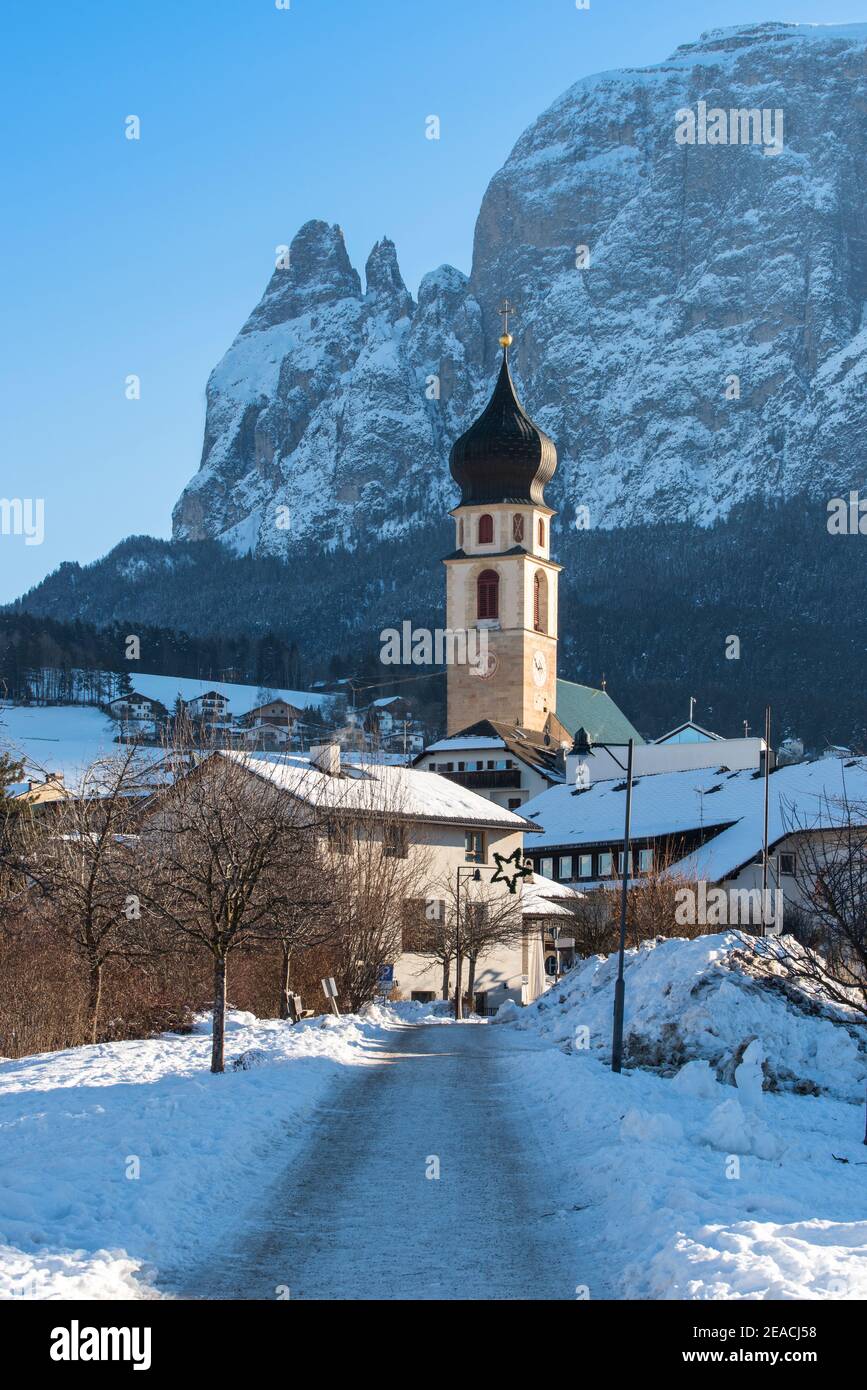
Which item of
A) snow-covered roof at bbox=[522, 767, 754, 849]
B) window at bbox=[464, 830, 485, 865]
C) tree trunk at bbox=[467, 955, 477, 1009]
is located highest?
snow-covered roof at bbox=[522, 767, 754, 849]

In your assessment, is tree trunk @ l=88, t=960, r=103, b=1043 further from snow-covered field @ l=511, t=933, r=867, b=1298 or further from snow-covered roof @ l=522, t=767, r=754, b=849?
snow-covered roof @ l=522, t=767, r=754, b=849

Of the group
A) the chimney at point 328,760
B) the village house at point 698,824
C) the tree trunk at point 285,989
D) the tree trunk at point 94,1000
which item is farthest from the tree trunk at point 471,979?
the tree trunk at point 94,1000

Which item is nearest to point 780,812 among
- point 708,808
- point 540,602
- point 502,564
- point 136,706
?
point 708,808

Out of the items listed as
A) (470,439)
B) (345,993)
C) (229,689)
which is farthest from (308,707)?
(345,993)

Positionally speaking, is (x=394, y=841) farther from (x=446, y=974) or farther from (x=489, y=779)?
(x=489, y=779)

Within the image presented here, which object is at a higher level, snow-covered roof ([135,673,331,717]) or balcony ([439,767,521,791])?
snow-covered roof ([135,673,331,717])

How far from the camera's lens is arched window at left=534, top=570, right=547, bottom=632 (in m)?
124

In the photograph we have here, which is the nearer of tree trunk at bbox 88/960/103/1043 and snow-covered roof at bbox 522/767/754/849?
tree trunk at bbox 88/960/103/1043

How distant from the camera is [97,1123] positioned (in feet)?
58.0

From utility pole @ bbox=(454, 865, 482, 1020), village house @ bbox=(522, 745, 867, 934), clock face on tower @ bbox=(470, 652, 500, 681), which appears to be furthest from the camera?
clock face on tower @ bbox=(470, 652, 500, 681)

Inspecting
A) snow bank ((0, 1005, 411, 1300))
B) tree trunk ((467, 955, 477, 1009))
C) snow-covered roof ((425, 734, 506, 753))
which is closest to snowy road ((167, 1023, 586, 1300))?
snow bank ((0, 1005, 411, 1300))

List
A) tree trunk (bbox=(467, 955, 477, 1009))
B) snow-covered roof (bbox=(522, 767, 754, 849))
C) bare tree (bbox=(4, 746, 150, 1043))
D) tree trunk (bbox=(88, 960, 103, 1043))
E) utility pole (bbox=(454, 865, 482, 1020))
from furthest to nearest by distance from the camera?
1. snow-covered roof (bbox=(522, 767, 754, 849))
2. tree trunk (bbox=(467, 955, 477, 1009))
3. utility pole (bbox=(454, 865, 482, 1020))
4. bare tree (bbox=(4, 746, 150, 1043))
5. tree trunk (bbox=(88, 960, 103, 1043))

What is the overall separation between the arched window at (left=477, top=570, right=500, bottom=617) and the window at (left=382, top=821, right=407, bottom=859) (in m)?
66.0

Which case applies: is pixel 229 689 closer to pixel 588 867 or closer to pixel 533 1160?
pixel 588 867
